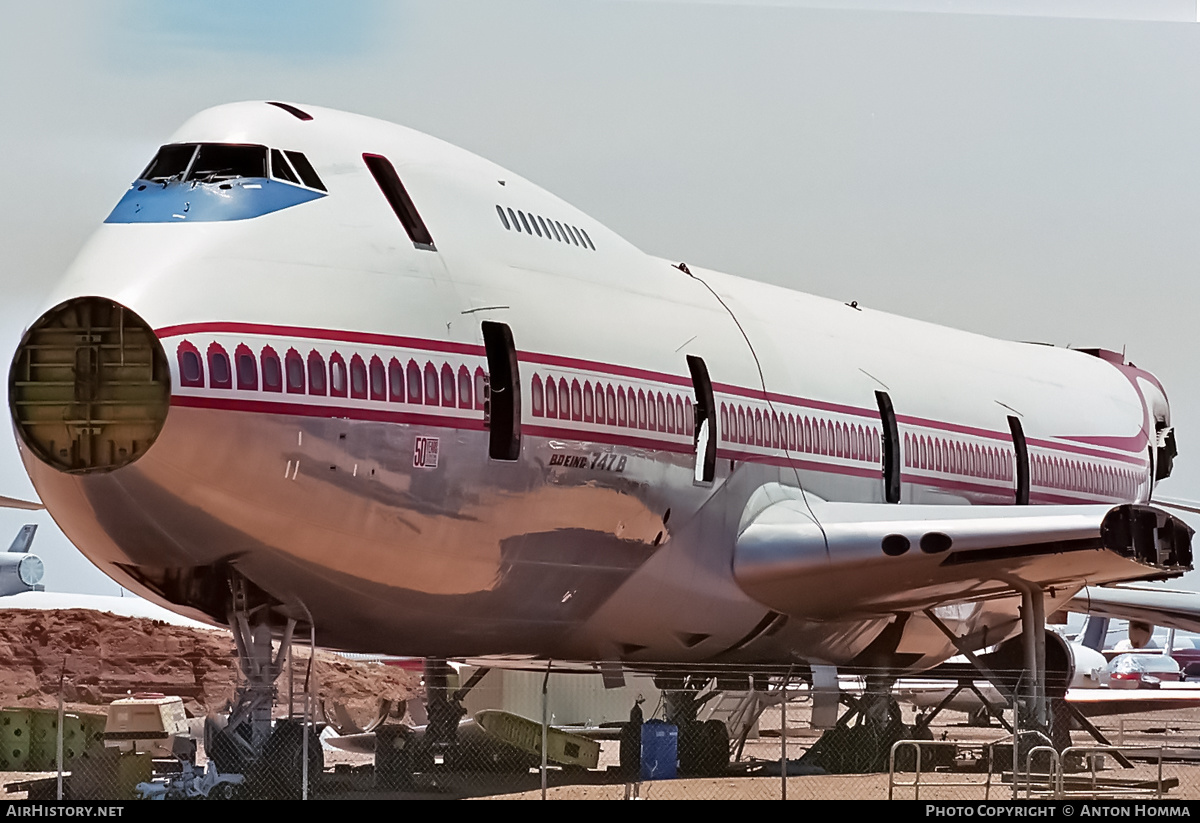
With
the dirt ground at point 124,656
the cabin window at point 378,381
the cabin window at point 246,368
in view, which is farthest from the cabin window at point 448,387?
the dirt ground at point 124,656

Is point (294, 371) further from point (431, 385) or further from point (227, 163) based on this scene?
point (227, 163)

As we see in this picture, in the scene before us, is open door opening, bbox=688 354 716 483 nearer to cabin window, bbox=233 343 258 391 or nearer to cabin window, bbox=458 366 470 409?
cabin window, bbox=458 366 470 409

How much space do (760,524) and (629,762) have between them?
2.76 metres

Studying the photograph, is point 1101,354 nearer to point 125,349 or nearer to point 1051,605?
point 1051,605

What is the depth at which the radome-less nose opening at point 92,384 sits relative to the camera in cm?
1313

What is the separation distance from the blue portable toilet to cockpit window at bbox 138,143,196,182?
A: 7251 millimetres

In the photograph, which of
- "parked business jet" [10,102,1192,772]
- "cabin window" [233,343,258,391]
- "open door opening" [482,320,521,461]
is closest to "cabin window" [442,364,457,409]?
"parked business jet" [10,102,1192,772]

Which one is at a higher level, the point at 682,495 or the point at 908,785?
the point at 682,495

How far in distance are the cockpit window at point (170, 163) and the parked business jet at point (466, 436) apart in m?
0.02

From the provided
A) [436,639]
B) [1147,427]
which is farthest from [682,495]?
[1147,427]

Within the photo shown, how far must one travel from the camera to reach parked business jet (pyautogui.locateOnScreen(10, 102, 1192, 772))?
13.4 meters

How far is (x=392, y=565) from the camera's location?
14.8m

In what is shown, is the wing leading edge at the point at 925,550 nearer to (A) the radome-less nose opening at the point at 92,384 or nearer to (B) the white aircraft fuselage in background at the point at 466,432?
(B) the white aircraft fuselage in background at the point at 466,432
